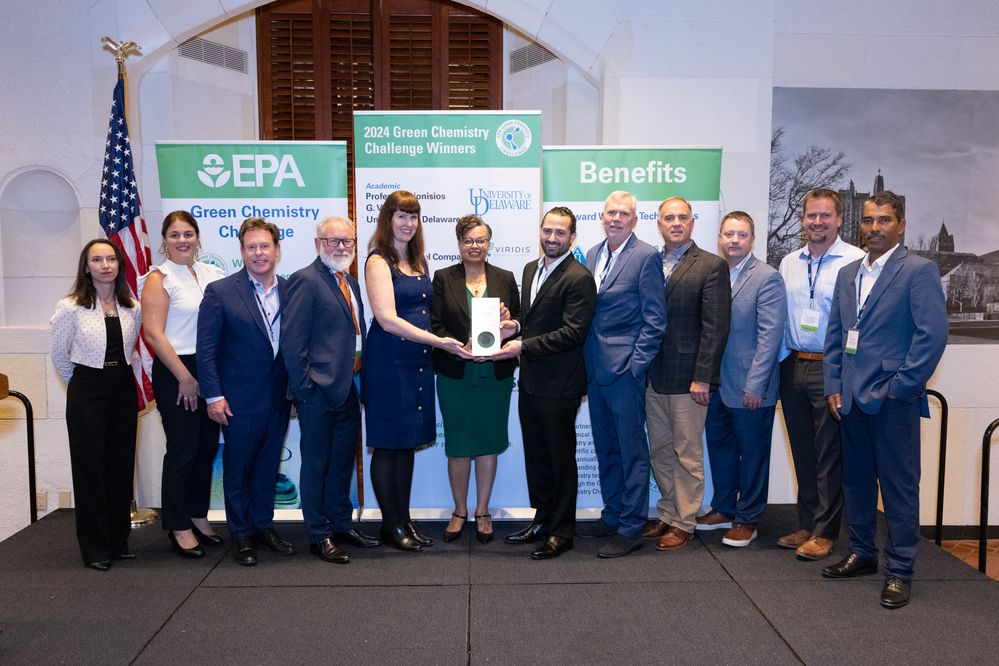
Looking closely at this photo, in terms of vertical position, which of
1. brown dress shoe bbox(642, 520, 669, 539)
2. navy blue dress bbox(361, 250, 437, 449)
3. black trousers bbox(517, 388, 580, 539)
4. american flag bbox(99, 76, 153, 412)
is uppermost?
american flag bbox(99, 76, 153, 412)

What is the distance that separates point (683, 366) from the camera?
3479 mm

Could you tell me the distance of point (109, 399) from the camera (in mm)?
3285

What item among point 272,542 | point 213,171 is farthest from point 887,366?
point 213,171

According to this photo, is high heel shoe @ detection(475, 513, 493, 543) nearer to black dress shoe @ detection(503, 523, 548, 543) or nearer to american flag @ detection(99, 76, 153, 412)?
black dress shoe @ detection(503, 523, 548, 543)

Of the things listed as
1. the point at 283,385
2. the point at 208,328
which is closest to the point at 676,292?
the point at 283,385

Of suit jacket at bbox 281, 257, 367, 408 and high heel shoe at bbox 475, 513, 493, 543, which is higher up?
suit jacket at bbox 281, 257, 367, 408

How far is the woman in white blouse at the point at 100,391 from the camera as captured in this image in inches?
126

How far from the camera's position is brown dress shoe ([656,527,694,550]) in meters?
3.57

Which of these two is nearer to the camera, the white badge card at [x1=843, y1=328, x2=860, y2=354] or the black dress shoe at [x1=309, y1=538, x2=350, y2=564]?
the white badge card at [x1=843, y1=328, x2=860, y2=354]

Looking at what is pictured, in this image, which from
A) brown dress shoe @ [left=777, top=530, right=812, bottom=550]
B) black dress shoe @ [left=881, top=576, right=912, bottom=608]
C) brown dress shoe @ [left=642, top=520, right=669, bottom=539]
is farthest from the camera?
brown dress shoe @ [left=642, top=520, right=669, bottom=539]

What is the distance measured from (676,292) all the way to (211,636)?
102 inches

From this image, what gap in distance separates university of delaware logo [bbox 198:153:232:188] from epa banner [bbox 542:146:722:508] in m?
1.95

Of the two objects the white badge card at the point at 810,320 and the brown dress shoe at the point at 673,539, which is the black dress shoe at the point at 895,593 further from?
the white badge card at the point at 810,320

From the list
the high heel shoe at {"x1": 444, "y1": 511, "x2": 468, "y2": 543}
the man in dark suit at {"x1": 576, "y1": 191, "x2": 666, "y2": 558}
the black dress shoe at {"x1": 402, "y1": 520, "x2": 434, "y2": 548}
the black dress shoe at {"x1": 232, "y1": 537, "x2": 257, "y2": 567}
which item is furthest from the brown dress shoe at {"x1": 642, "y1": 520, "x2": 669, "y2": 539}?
the black dress shoe at {"x1": 232, "y1": 537, "x2": 257, "y2": 567}
